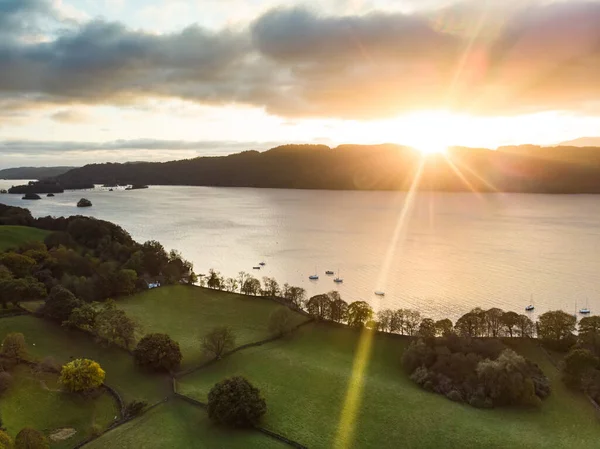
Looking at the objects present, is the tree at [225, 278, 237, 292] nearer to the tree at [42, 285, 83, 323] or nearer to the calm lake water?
the calm lake water

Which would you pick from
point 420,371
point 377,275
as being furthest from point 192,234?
point 420,371

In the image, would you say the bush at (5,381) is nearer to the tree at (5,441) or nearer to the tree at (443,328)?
the tree at (5,441)

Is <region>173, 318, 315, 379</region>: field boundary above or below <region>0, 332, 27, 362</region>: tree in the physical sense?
below

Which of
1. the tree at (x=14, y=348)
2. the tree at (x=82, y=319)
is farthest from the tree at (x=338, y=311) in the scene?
Result: the tree at (x=14, y=348)

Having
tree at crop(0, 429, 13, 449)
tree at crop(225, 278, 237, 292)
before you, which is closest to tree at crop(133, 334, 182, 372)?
tree at crop(0, 429, 13, 449)

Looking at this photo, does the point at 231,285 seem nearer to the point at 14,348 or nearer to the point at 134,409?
the point at 14,348

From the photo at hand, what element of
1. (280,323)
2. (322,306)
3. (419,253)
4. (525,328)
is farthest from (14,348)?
(419,253)
